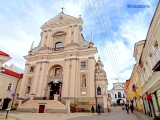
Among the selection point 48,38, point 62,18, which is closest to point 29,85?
point 48,38

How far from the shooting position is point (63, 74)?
2541 centimetres

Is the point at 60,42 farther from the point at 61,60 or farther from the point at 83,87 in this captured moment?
the point at 83,87

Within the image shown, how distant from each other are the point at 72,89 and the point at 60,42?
1271 centimetres

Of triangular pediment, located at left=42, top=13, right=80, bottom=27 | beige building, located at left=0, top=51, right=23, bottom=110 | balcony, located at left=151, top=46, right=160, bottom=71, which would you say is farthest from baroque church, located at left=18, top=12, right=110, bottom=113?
balcony, located at left=151, top=46, right=160, bottom=71

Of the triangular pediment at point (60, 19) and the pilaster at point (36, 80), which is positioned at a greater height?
the triangular pediment at point (60, 19)

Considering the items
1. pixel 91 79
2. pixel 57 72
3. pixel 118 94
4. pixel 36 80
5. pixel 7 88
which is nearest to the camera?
pixel 91 79

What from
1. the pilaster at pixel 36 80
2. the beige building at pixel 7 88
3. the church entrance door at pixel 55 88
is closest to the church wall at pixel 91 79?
the church entrance door at pixel 55 88

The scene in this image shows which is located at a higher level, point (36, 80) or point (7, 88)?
point (36, 80)

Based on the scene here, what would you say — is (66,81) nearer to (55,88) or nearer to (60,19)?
(55,88)

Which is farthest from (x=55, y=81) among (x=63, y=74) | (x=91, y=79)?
(x=91, y=79)

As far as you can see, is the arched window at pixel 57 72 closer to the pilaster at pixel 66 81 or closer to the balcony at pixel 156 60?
the pilaster at pixel 66 81

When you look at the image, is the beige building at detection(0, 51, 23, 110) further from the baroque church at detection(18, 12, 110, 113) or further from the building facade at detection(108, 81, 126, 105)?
the building facade at detection(108, 81, 126, 105)

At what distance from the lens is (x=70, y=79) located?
79.5ft

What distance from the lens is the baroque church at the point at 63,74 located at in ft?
69.9
